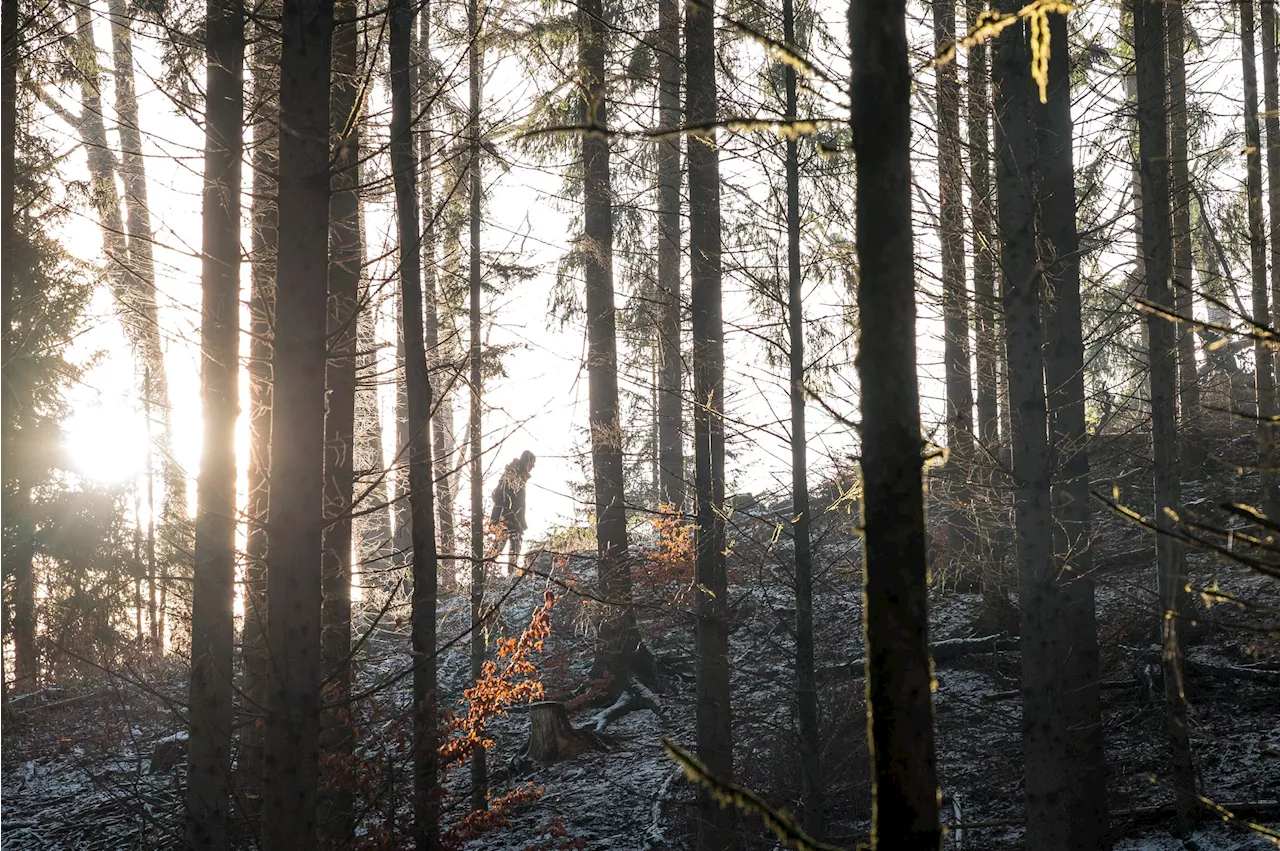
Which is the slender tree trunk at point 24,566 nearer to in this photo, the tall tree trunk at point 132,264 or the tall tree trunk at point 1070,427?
the tall tree trunk at point 132,264

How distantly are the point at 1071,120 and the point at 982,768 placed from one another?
6.15 meters

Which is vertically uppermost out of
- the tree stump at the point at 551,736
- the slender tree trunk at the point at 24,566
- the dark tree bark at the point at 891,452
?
the dark tree bark at the point at 891,452

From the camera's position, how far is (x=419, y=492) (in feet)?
23.5

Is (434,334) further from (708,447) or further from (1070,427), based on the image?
(1070,427)

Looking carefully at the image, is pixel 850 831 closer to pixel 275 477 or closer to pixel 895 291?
pixel 275 477

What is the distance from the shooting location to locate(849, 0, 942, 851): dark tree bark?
8.29 feet

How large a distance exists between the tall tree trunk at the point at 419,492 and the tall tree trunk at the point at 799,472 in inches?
114

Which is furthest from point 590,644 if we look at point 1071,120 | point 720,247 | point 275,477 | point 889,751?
point 889,751

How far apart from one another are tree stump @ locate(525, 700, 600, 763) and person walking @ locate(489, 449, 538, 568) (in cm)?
275

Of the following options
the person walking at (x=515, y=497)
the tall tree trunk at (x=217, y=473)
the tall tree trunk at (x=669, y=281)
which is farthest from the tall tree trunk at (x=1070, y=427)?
the person walking at (x=515, y=497)

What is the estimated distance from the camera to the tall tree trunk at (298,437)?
3.89 meters

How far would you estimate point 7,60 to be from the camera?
316 inches

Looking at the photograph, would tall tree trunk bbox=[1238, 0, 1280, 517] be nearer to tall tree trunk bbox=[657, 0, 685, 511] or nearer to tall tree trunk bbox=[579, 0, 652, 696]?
tall tree trunk bbox=[657, 0, 685, 511]

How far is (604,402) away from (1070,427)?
728 centimetres
